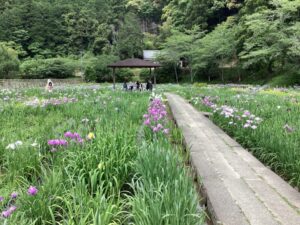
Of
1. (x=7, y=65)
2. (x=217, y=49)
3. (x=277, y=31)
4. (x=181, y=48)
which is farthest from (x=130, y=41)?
(x=277, y=31)

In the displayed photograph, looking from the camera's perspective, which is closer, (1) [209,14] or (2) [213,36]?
(2) [213,36]

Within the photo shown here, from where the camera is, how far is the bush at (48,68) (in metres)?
38.3

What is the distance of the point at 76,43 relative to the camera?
2201 inches

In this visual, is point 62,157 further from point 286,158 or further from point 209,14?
point 209,14

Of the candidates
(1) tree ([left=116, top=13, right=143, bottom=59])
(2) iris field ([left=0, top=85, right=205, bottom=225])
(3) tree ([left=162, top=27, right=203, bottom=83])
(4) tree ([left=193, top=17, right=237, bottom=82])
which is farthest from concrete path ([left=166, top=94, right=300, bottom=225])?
(1) tree ([left=116, top=13, right=143, bottom=59])

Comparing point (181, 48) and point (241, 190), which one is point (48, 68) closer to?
point (181, 48)

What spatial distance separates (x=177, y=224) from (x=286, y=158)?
2.33 metres

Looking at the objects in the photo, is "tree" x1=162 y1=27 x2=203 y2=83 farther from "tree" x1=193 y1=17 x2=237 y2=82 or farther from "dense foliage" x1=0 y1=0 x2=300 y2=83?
"tree" x1=193 y1=17 x2=237 y2=82

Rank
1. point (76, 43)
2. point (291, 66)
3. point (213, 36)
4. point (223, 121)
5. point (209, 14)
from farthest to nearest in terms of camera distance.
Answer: point (76, 43), point (209, 14), point (213, 36), point (291, 66), point (223, 121)

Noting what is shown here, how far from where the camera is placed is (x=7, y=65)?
35469mm

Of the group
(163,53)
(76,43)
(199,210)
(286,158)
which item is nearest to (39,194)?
(199,210)

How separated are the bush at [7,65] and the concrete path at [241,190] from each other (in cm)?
3575

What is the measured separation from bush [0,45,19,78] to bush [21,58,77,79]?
147cm

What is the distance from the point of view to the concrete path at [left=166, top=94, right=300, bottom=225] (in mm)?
2303
